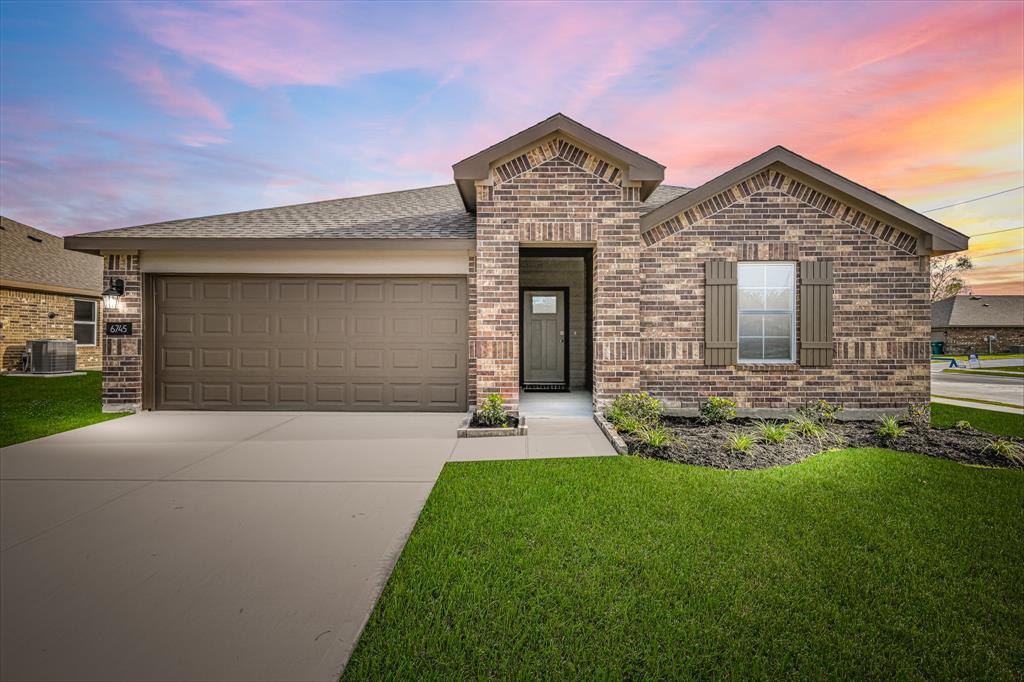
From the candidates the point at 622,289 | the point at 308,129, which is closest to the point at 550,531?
the point at 622,289

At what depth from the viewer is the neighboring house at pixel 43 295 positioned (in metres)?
16.0

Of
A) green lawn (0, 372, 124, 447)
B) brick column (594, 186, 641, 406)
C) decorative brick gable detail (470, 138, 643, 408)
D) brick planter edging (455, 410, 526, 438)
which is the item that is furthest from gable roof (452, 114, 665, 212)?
green lawn (0, 372, 124, 447)

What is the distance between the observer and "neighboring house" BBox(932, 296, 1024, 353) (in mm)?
38781

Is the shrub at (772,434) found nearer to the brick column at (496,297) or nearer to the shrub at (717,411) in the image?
the shrub at (717,411)

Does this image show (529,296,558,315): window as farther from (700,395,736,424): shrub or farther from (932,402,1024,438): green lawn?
(932,402,1024,438): green lawn

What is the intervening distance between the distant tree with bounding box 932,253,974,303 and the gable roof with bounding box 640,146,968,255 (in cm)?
4747

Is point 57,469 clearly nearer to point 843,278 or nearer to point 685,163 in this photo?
point 843,278

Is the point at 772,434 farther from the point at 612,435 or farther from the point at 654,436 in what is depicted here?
the point at 612,435

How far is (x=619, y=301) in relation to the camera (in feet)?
24.9

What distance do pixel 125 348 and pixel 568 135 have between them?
862cm

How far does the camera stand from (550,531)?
3.44 metres

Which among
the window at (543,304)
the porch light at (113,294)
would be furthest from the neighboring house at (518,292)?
the window at (543,304)

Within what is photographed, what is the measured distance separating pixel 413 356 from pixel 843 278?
763cm

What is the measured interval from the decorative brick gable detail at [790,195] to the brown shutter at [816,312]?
3.05 feet
